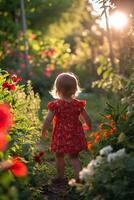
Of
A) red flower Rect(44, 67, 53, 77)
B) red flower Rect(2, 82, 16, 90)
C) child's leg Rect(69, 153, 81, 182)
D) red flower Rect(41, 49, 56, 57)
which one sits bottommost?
child's leg Rect(69, 153, 81, 182)

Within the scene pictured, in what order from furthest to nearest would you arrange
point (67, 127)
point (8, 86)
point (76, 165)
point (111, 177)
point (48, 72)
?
point (48, 72) → point (8, 86) → point (67, 127) → point (76, 165) → point (111, 177)

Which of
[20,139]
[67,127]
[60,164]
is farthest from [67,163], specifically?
[20,139]

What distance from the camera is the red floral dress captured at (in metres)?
6.68

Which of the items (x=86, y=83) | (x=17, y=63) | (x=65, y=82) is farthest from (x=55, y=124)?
A: (x=86, y=83)

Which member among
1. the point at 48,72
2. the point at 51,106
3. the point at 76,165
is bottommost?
the point at 76,165

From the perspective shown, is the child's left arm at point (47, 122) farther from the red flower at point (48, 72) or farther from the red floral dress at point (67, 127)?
the red flower at point (48, 72)

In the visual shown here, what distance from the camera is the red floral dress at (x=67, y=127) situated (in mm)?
6684

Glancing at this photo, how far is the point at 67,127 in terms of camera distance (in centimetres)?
673

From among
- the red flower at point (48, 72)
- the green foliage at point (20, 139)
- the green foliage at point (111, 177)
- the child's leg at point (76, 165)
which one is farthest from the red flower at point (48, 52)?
the green foliage at point (111, 177)

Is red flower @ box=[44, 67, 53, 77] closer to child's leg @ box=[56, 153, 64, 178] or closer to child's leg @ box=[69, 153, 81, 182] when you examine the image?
child's leg @ box=[56, 153, 64, 178]

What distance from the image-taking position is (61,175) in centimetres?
691

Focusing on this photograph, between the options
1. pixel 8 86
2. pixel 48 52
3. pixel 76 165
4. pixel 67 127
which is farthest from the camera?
pixel 48 52

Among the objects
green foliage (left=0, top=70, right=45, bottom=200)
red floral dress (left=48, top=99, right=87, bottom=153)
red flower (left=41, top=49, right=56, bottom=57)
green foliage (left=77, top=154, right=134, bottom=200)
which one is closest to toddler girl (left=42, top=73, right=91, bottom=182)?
red floral dress (left=48, top=99, right=87, bottom=153)

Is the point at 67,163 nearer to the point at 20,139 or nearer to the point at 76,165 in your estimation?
the point at 76,165
